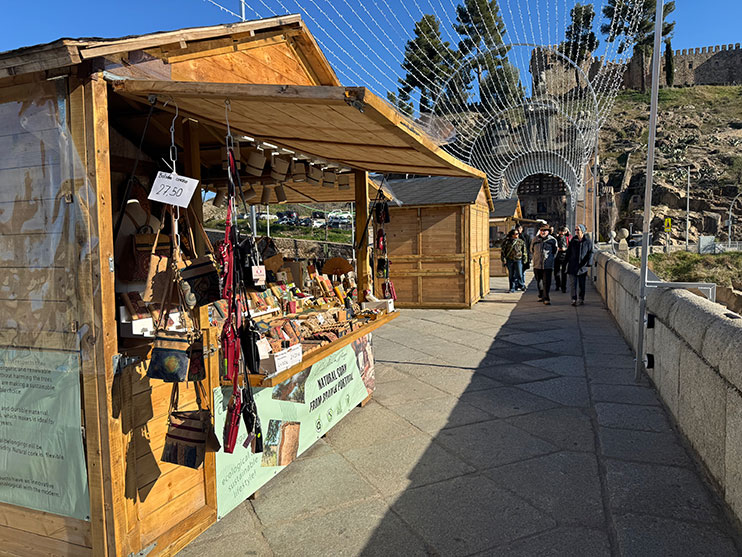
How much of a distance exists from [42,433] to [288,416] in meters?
1.65

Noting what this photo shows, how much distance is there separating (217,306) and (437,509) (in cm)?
187

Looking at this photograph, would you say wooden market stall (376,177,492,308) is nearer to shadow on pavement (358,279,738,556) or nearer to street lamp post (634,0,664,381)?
shadow on pavement (358,279,738,556)

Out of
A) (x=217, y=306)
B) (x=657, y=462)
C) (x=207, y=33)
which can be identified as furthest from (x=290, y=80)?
(x=657, y=462)

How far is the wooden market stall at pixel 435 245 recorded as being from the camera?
1180 cm

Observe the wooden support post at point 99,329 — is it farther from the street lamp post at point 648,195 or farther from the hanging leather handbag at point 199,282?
the street lamp post at point 648,195

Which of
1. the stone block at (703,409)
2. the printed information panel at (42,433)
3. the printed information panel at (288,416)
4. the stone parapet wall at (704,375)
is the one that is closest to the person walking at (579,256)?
the stone parapet wall at (704,375)

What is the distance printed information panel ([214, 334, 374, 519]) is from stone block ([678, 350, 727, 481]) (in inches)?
108

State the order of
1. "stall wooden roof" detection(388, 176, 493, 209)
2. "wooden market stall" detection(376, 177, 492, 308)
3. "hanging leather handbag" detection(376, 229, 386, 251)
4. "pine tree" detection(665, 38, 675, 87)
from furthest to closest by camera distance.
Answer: "pine tree" detection(665, 38, 675, 87)
"wooden market stall" detection(376, 177, 492, 308)
"stall wooden roof" detection(388, 176, 493, 209)
"hanging leather handbag" detection(376, 229, 386, 251)

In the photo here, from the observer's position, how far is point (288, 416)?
12.9 ft

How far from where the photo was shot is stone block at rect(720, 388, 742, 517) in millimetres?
2852

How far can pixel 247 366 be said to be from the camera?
2.91m

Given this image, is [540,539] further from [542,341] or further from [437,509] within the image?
[542,341]

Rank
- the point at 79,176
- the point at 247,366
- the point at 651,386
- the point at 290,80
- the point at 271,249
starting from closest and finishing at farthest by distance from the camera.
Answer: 1. the point at 79,176
2. the point at 247,366
3. the point at 290,80
4. the point at 271,249
5. the point at 651,386

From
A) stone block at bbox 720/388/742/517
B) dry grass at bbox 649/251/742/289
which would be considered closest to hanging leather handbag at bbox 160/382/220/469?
stone block at bbox 720/388/742/517
